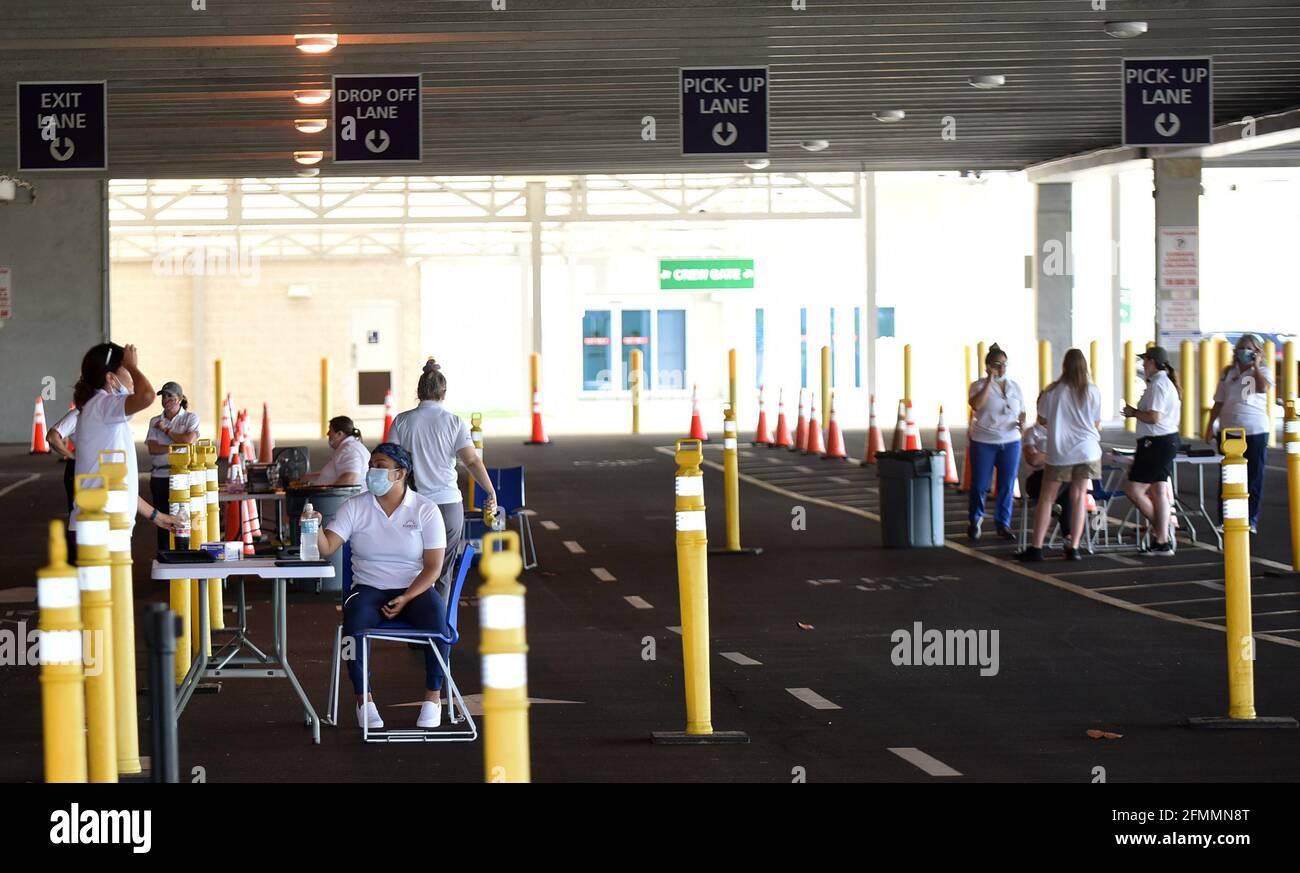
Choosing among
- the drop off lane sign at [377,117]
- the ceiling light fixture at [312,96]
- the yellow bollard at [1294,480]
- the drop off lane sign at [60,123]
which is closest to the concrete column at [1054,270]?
the ceiling light fixture at [312,96]

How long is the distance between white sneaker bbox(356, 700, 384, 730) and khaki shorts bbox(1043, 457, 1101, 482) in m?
8.03

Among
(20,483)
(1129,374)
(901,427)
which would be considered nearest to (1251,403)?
(901,427)

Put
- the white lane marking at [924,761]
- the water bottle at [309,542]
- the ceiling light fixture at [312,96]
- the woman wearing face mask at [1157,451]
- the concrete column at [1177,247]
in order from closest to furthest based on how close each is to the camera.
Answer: the white lane marking at [924,761] < the water bottle at [309,542] < the woman wearing face mask at [1157,451] < the ceiling light fixture at [312,96] < the concrete column at [1177,247]

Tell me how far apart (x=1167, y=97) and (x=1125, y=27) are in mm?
2125

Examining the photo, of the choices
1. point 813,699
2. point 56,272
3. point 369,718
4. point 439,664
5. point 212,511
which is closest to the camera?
point 369,718

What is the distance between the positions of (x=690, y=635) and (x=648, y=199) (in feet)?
131

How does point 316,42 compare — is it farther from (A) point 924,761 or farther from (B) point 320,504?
(A) point 924,761

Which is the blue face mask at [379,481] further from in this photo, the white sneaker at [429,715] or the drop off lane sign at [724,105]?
the drop off lane sign at [724,105]

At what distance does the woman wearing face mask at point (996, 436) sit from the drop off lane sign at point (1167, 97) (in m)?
3.23

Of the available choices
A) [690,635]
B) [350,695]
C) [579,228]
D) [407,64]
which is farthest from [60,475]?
[579,228]

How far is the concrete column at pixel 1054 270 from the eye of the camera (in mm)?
29734

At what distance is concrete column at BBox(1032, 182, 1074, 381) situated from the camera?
2973 cm

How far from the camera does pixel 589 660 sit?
11305 millimetres

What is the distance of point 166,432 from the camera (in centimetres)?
1658
